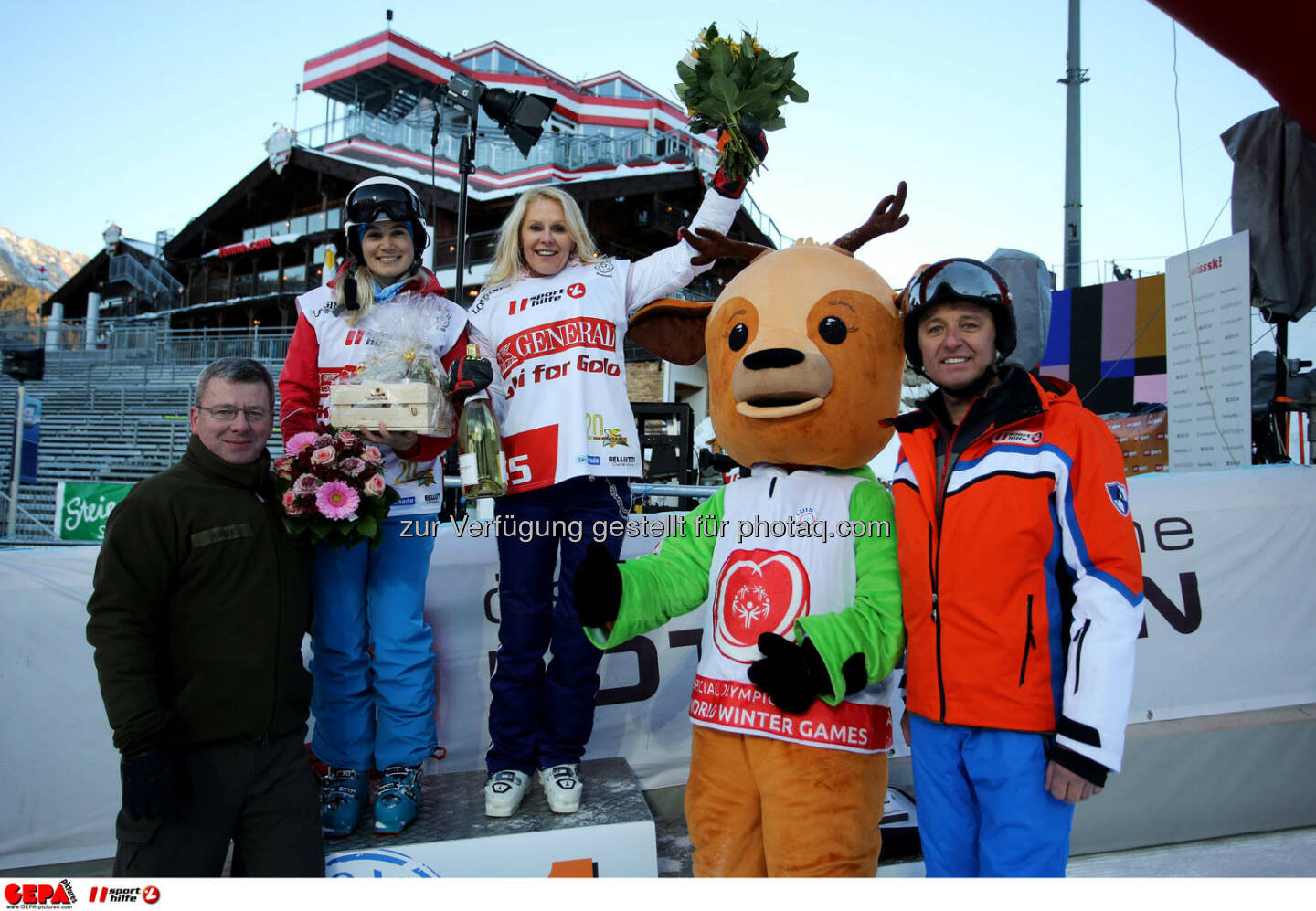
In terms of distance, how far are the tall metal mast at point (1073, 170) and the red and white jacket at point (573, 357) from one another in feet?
31.2

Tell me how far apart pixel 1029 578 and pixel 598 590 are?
1130 millimetres

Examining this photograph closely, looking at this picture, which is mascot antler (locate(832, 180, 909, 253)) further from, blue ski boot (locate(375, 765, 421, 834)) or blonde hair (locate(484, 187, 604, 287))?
blue ski boot (locate(375, 765, 421, 834))

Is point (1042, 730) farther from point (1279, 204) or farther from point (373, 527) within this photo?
point (1279, 204)

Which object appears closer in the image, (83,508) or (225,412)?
(225,412)

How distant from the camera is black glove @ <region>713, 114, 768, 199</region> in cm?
272

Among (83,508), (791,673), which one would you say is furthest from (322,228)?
(791,673)

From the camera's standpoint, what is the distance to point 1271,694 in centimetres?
386

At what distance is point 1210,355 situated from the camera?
569 centimetres

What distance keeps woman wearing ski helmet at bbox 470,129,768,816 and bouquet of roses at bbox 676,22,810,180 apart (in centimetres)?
8

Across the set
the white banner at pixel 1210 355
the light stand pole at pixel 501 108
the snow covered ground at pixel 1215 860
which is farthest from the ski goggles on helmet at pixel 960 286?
the white banner at pixel 1210 355

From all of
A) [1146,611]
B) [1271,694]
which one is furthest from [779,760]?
[1271,694]

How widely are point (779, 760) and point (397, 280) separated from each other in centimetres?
219
